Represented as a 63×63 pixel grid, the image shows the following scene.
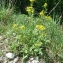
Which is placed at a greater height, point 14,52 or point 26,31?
point 26,31

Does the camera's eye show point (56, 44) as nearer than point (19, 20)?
Yes

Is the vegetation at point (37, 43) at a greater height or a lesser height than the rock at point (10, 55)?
greater

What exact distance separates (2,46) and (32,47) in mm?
658

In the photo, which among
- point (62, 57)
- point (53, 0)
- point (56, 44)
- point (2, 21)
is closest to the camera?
point (62, 57)

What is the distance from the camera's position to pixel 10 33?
4.46 meters

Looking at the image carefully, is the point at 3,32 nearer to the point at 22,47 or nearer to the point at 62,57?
the point at 22,47

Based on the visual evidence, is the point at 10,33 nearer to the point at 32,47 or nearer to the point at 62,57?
the point at 32,47

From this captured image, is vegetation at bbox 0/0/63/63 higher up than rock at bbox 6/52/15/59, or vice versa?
vegetation at bbox 0/0/63/63

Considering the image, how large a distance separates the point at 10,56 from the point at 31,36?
488 mm

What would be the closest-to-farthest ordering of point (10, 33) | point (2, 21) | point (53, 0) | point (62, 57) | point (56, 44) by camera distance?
point (62, 57), point (56, 44), point (10, 33), point (2, 21), point (53, 0)

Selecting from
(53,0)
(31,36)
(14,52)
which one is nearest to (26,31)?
(31,36)

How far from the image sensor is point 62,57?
3844 millimetres

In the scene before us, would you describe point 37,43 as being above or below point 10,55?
above

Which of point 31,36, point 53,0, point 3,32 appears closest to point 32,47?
point 31,36
